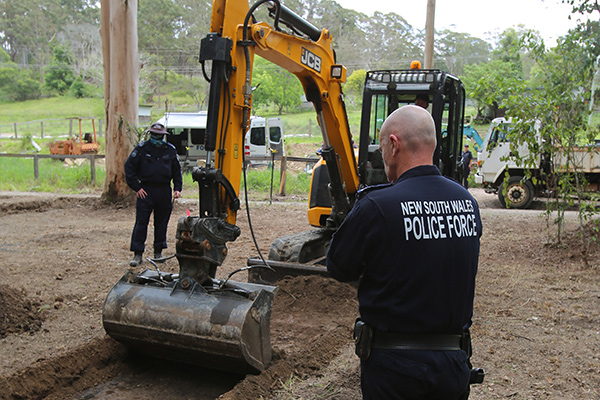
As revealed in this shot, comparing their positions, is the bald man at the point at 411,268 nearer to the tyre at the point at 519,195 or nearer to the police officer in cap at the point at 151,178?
the police officer in cap at the point at 151,178

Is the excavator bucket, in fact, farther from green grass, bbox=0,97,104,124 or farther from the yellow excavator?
green grass, bbox=0,97,104,124

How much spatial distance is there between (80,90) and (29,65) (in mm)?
17045

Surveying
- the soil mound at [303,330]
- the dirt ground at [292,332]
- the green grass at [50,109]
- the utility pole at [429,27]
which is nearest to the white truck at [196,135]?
the utility pole at [429,27]

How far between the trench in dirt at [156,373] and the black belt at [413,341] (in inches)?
73.8

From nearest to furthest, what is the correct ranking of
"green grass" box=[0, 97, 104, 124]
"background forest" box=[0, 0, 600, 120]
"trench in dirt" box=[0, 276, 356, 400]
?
"trench in dirt" box=[0, 276, 356, 400]
"background forest" box=[0, 0, 600, 120]
"green grass" box=[0, 97, 104, 124]

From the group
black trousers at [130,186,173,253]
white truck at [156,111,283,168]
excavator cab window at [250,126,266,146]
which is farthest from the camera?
excavator cab window at [250,126,266,146]

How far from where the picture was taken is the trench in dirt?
169 inches

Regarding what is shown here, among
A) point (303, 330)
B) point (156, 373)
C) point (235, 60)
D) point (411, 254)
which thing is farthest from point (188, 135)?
point (411, 254)

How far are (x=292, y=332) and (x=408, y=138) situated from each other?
3.49m

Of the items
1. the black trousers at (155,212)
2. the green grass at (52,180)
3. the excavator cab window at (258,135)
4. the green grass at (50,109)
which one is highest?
the green grass at (50,109)

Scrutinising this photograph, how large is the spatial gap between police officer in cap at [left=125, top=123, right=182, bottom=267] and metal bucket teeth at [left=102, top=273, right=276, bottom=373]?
328 cm

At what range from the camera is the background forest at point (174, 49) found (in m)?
51.7

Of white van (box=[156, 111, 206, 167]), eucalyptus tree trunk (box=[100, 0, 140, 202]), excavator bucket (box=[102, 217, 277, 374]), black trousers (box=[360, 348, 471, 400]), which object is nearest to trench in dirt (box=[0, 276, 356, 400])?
excavator bucket (box=[102, 217, 277, 374])

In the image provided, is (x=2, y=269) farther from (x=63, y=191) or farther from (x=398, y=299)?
(x=63, y=191)
